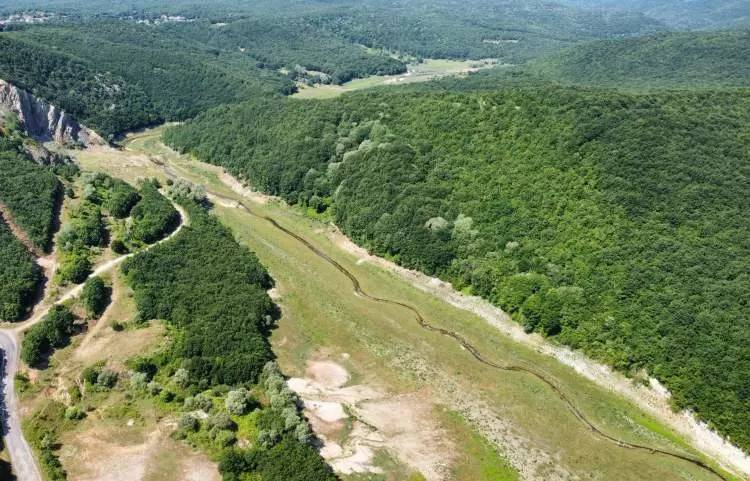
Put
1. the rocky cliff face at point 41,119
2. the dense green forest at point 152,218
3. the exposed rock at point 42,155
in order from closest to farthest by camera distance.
→ 1. the dense green forest at point 152,218
2. the exposed rock at point 42,155
3. the rocky cliff face at point 41,119

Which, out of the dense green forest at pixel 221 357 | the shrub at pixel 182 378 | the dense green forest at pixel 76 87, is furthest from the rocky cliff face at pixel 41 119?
the shrub at pixel 182 378

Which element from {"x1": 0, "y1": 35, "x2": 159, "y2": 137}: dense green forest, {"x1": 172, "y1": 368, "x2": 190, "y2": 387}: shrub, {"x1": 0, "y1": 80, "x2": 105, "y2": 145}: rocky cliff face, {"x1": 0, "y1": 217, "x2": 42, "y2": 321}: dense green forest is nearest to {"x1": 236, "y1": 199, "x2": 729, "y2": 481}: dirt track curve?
{"x1": 172, "y1": 368, "x2": 190, "y2": 387}: shrub

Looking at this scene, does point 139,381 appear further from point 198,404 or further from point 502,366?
point 502,366

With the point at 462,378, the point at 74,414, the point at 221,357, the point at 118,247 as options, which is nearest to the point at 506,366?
the point at 462,378

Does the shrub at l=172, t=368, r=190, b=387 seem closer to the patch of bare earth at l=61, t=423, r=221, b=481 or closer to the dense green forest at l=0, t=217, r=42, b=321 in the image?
the patch of bare earth at l=61, t=423, r=221, b=481

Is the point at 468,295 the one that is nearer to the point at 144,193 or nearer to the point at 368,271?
the point at 368,271

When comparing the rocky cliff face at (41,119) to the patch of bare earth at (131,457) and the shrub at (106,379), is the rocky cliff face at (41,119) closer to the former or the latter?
the shrub at (106,379)
